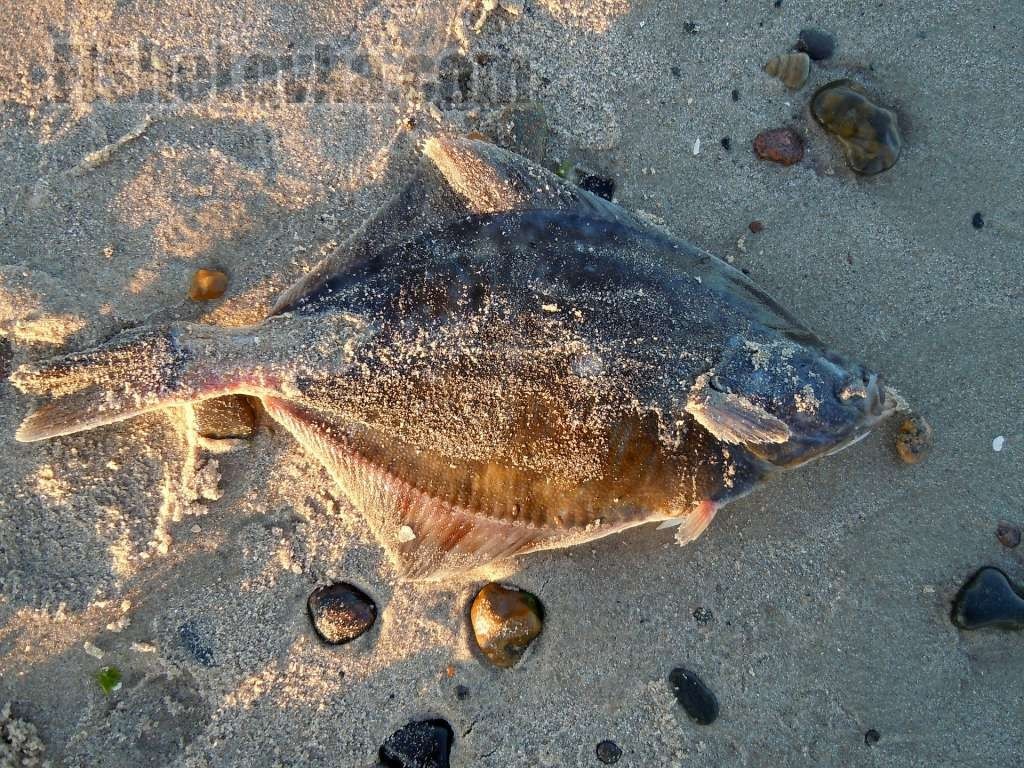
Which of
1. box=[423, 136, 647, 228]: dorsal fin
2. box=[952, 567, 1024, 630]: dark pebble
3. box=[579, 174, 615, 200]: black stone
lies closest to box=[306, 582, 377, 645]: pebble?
box=[423, 136, 647, 228]: dorsal fin

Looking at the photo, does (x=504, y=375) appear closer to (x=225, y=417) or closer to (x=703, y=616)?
(x=225, y=417)

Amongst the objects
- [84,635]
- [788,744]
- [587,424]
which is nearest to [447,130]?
[587,424]

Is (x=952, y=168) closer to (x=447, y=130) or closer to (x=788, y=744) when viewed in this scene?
(x=447, y=130)

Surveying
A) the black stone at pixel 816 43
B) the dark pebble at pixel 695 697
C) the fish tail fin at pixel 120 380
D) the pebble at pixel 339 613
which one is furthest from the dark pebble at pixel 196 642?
the black stone at pixel 816 43

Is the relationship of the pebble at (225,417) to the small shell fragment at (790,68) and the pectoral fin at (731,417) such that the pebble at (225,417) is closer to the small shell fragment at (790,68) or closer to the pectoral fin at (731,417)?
the pectoral fin at (731,417)

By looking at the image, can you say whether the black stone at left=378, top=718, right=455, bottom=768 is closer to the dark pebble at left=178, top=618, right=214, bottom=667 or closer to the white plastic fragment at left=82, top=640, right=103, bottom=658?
the dark pebble at left=178, top=618, right=214, bottom=667
